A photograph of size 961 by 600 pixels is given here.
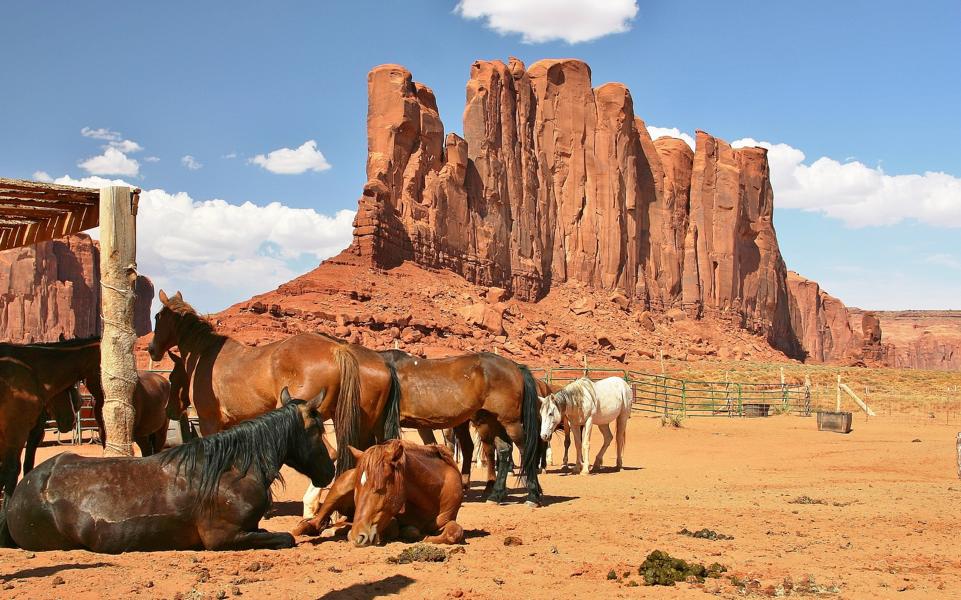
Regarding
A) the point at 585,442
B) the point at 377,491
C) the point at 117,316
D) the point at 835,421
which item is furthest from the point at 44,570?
the point at 835,421

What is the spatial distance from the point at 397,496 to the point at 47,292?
319 feet

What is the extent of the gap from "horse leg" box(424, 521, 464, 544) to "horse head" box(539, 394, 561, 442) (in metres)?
6.27

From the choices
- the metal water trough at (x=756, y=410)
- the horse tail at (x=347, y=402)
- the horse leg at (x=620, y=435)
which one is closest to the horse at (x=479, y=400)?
the horse tail at (x=347, y=402)

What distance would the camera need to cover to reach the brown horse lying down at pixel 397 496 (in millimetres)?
6980

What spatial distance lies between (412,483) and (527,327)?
5594 cm

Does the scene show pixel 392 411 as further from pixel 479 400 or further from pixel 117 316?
pixel 117 316

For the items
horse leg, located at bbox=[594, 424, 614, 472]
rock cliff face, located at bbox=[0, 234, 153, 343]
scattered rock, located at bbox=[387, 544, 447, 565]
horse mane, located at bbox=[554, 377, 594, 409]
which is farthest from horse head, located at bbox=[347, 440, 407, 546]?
rock cliff face, located at bbox=[0, 234, 153, 343]

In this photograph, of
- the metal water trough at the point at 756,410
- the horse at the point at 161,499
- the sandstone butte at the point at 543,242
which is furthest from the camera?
the sandstone butte at the point at 543,242

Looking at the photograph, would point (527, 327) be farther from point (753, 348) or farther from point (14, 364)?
point (14, 364)

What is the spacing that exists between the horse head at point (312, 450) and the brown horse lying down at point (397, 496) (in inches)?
8.0

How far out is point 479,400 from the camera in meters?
10.8

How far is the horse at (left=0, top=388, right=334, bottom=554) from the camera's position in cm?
654

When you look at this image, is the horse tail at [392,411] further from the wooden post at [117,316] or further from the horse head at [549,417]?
the horse head at [549,417]

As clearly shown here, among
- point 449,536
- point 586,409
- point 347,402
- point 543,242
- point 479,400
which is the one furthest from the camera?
point 543,242
